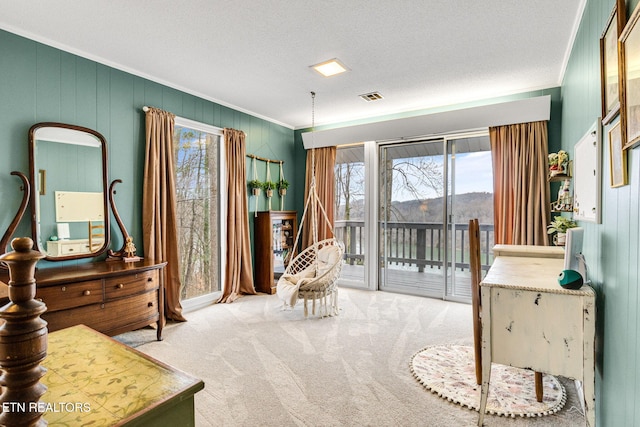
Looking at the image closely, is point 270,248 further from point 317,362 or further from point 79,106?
point 79,106

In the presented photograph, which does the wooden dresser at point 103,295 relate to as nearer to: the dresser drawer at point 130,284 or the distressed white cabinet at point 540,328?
the dresser drawer at point 130,284

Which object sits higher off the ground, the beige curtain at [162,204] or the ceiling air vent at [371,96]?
the ceiling air vent at [371,96]

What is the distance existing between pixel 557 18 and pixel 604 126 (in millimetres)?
1272

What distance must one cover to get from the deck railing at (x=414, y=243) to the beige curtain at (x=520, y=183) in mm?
579

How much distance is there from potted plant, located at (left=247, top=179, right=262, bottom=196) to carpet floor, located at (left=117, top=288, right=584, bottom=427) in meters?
1.53

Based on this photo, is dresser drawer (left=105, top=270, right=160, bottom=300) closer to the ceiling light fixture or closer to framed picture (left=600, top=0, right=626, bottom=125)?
the ceiling light fixture

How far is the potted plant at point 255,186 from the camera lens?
4805mm

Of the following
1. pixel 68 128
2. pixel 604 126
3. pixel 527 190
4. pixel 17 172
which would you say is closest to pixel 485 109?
pixel 527 190

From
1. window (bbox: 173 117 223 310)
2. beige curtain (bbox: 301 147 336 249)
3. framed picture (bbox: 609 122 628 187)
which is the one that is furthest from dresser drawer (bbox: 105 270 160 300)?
framed picture (bbox: 609 122 628 187)

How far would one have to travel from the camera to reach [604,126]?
5.65 ft

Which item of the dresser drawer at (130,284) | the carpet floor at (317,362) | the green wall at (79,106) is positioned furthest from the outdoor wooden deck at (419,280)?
the green wall at (79,106)

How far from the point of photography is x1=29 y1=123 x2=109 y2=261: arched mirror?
9.04ft

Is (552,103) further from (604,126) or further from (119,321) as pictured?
(119,321)

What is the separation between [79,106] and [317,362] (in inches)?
119
